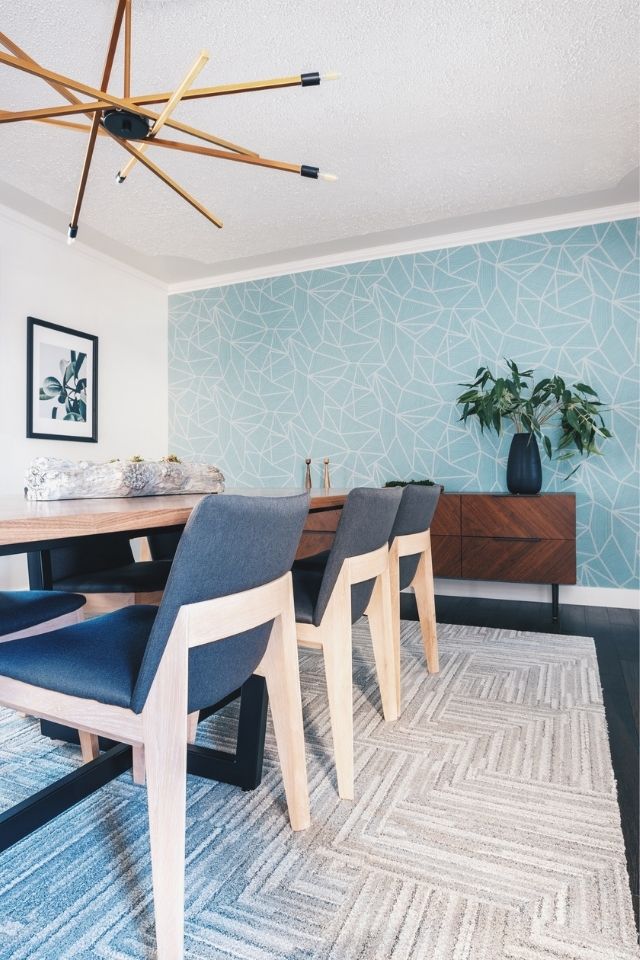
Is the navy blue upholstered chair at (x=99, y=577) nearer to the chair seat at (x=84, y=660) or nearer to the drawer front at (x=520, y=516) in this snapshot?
the chair seat at (x=84, y=660)

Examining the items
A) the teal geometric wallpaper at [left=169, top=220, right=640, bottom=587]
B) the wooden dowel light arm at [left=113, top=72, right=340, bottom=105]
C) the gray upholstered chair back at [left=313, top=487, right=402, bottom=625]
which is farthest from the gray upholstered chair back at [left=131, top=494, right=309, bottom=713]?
the teal geometric wallpaper at [left=169, top=220, right=640, bottom=587]

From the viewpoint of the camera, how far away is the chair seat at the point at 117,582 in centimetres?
201

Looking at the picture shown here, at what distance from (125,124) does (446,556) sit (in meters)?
2.74

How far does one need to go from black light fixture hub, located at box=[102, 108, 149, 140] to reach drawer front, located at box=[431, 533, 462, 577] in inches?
102

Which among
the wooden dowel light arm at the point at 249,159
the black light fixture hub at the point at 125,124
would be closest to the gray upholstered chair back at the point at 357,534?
the wooden dowel light arm at the point at 249,159

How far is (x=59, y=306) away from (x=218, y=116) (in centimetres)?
202

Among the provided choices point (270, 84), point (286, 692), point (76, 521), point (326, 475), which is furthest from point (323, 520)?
point (76, 521)

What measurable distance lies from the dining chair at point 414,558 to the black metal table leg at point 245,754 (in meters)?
0.58

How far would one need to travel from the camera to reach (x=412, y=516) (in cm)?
214

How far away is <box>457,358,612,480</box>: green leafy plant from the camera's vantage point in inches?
136

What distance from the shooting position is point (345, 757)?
1.49m

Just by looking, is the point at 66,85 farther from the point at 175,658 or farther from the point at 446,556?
the point at 446,556

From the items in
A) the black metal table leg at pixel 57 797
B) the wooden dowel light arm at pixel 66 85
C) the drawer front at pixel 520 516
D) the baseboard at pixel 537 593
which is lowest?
the baseboard at pixel 537 593

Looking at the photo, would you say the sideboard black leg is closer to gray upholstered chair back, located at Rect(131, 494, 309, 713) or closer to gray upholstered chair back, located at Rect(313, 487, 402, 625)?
gray upholstered chair back, located at Rect(313, 487, 402, 625)
